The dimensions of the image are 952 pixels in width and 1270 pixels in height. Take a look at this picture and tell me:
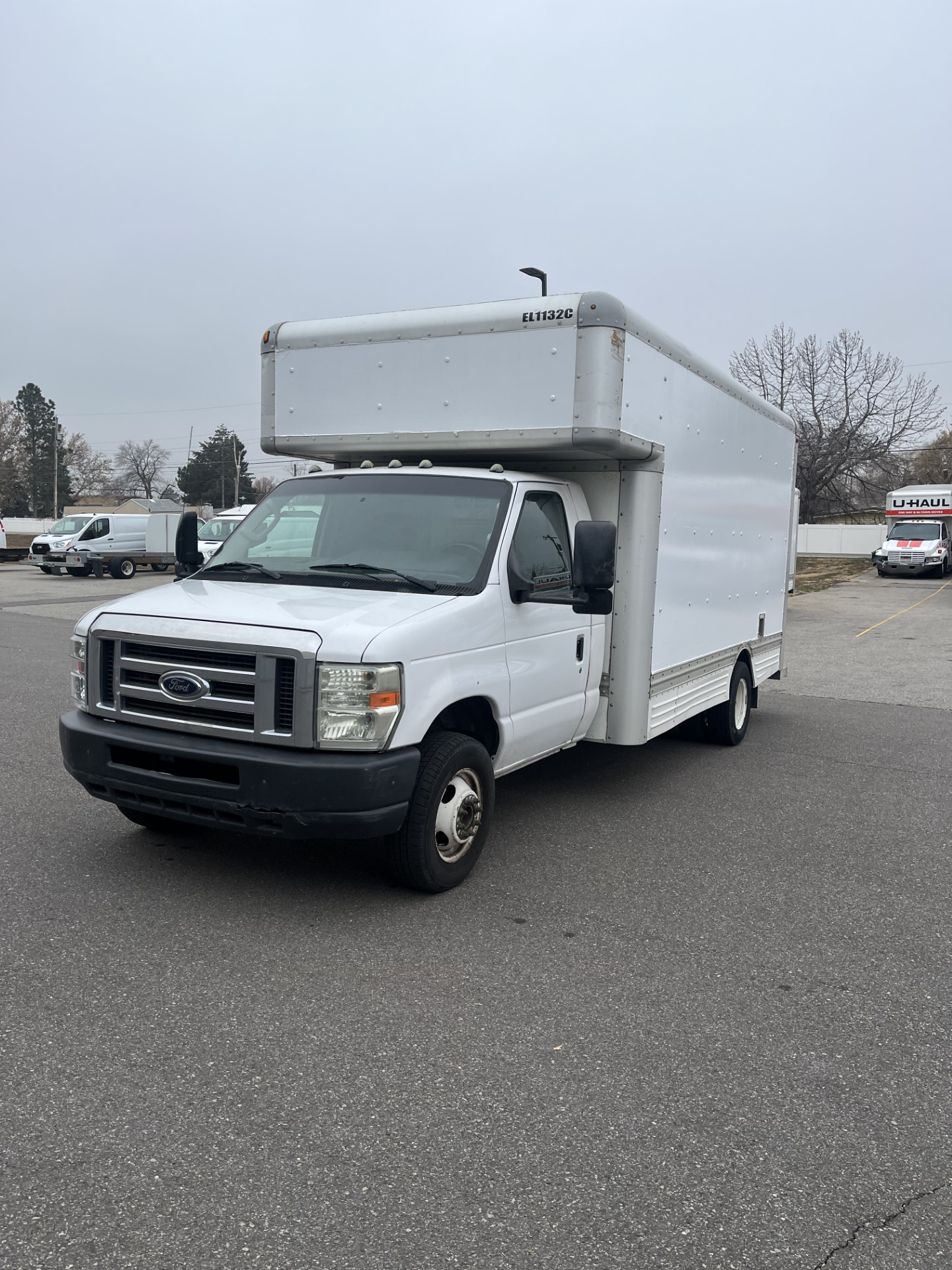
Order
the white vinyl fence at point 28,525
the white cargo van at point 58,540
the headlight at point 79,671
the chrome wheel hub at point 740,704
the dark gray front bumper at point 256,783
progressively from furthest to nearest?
the white vinyl fence at point 28,525, the white cargo van at point 58,540, the chrome wheel hub at point 740,704, the headlight at point 79,671, the dark gray front bumper at point 256,783

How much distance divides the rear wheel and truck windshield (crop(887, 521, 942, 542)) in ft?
105

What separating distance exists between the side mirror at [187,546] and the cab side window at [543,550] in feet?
6.58

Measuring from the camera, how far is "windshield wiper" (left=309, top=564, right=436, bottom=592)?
510 centimetres

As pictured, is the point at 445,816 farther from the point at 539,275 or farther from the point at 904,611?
the point at 904,611

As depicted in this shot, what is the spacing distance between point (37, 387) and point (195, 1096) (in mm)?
100872

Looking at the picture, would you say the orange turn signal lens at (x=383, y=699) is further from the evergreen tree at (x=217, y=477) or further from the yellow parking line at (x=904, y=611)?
Result: the evergreen tree at (x=217, y=477)

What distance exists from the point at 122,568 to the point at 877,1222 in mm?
30706

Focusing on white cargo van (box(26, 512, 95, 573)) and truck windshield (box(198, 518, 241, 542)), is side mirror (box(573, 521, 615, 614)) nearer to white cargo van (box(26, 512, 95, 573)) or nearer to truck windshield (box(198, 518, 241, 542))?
truck windshield (box(198, 518, 241, 542))

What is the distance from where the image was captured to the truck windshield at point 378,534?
5250 mm

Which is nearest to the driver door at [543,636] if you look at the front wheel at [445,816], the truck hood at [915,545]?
the front wheel at [445,816]

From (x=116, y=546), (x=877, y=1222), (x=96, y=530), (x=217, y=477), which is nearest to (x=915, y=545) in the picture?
(x=116, y=546)

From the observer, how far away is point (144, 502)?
55.5 m

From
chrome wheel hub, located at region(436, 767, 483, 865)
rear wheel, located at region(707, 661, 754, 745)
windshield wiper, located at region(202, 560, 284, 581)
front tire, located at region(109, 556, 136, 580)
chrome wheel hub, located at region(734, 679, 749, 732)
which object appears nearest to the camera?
chrome wheel hub, located at region(436, 767, 483, 865)

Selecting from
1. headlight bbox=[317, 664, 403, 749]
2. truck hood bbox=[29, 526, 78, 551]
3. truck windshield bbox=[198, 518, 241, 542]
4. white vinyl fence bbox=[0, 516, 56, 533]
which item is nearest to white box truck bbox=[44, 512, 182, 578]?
truck hood bbox=[29, 526, 78, 551]
